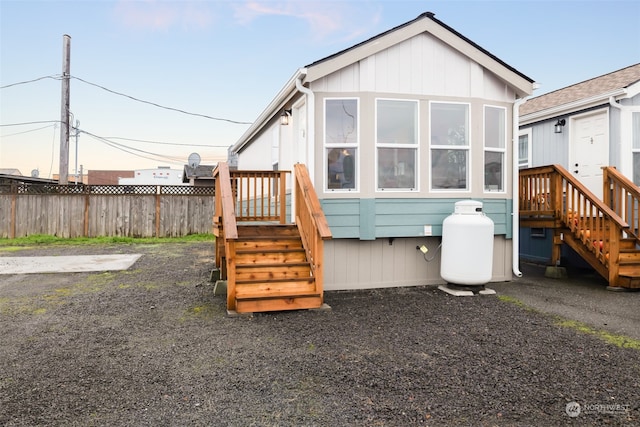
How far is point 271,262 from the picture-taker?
5359 millimetres

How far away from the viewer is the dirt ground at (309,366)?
245cm

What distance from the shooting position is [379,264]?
20.7 ft

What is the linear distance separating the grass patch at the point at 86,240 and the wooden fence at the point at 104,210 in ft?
0.87

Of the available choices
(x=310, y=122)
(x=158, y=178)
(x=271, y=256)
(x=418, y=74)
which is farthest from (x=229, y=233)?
(x=158, y=178)

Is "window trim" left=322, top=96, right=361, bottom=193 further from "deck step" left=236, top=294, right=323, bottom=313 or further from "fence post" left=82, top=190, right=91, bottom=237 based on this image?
"fence post" left=82, top=190, right=91, bottom=237

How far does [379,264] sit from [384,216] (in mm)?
761

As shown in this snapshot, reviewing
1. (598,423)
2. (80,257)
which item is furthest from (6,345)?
(80,257)

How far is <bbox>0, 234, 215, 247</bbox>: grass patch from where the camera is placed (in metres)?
12.4

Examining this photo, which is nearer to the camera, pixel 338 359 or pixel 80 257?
pixel 338 359

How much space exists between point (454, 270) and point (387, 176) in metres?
1.67

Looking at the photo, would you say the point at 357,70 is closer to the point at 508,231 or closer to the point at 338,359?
the point at 508,231

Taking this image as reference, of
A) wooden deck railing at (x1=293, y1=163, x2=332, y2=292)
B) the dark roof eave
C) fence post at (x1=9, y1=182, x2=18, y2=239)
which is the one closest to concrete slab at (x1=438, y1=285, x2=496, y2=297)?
wooden deck railing at (x1=293, y1=163, x2=332, y2=292)

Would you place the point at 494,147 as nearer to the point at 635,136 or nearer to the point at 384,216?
the point at 384,216

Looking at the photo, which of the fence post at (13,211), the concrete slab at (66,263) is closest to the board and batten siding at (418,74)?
the concrete slab at (66,263)
